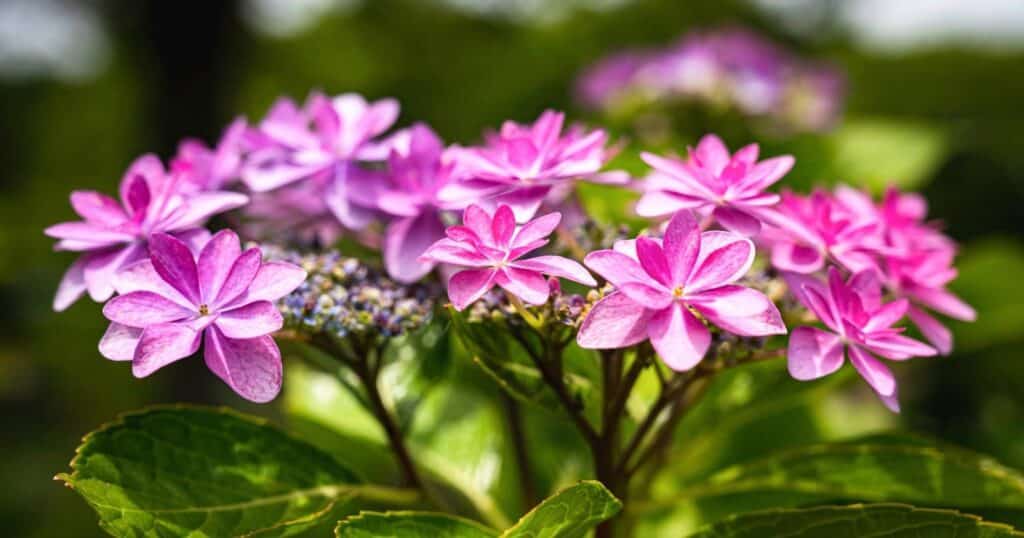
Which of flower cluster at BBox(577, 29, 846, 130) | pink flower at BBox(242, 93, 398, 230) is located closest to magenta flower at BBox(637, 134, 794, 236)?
pink flower at BBox(242, 93, 398, 230)

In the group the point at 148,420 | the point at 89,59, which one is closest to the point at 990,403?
the point at 148,420

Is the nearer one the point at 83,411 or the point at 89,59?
the point at 83,411

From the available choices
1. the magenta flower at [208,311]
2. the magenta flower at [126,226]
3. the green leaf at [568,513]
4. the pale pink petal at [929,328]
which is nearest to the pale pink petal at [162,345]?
the magenta flower at [208,311]

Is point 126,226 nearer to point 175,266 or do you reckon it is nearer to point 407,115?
point 175,266

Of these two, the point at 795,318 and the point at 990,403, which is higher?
the point at 795,318

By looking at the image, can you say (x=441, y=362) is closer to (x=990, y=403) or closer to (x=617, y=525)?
(x=617, y=525)

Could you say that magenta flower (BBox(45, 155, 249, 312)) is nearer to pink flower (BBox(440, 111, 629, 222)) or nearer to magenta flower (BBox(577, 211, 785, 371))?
pink flower (BBox(440, 111, 629, 222))

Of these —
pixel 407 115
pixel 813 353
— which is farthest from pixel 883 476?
pixel 407 115
